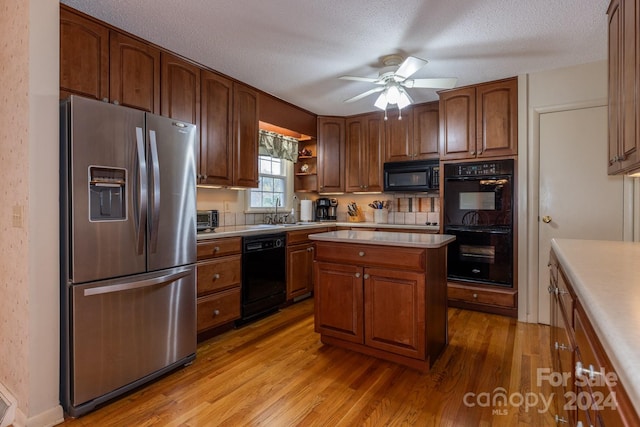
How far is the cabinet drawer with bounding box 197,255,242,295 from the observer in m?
2.63

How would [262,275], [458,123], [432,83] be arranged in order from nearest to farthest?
[432,83], [262,275], [458,123]

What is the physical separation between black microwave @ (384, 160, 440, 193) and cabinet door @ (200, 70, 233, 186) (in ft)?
6.71

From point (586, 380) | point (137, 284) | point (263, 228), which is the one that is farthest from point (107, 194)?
point (586, 380)

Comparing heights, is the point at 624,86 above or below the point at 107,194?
above

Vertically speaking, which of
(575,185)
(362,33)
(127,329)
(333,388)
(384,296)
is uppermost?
(362,33)

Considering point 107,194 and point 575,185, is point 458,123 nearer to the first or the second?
point 575,185

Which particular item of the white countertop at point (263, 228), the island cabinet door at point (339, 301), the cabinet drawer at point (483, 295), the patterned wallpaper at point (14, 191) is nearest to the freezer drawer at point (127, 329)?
the patterned wallpaper at point (14, 191)

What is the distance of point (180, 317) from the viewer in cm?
225

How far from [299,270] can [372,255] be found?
1607 millimetres

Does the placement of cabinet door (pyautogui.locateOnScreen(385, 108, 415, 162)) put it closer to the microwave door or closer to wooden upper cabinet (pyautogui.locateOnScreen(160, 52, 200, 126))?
wooden upper cabinet (pyautogui.locateOnScreen(160, 52, 200, 126))

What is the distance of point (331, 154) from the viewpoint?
181 inches

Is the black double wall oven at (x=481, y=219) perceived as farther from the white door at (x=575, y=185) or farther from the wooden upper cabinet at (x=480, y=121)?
the white door at (x=575, y=185)

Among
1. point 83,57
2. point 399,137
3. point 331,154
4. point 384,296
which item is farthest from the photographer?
point 331,154

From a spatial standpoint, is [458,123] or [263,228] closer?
[263,228]
